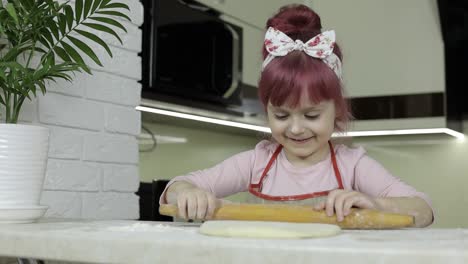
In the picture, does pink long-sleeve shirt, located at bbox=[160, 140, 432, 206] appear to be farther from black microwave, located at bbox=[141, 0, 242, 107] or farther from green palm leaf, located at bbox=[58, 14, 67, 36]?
black microwave, located at bbox=[141, 0, 242, 107]

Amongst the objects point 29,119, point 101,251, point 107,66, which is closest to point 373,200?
point 101,251

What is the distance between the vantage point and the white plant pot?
3.41ft

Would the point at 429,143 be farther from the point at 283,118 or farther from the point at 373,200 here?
the point at 373,200

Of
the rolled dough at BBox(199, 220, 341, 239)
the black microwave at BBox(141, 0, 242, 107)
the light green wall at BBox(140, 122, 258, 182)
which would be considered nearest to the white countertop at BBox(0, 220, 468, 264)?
the rolled dough at BBox(199, 220, 341, 239)

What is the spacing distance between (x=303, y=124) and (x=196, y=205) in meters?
0.32

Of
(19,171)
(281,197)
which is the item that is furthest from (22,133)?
(281,197)

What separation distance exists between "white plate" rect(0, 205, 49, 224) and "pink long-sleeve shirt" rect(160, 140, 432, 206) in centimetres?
33

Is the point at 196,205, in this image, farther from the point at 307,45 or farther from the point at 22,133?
the point at 307,45

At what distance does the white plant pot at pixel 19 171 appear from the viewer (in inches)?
40.9

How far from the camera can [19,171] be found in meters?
1.06

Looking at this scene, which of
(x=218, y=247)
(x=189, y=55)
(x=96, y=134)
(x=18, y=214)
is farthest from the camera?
(x=189, y=55)

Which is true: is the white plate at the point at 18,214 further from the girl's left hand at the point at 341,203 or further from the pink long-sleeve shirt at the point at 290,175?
the girl's left hand at the point at 341,203

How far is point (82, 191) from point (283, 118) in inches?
22.6

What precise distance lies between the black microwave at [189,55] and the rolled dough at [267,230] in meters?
1.45
